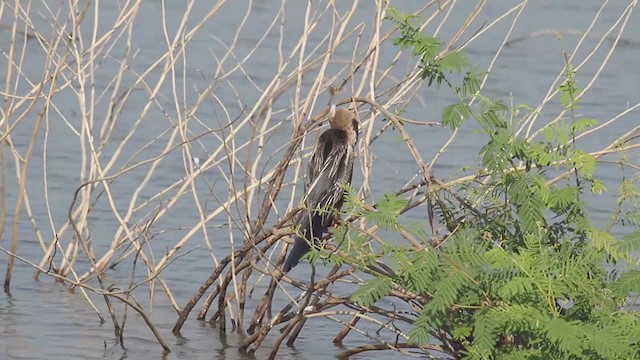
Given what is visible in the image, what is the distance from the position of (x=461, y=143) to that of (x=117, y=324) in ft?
16.9

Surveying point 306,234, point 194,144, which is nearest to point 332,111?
point 306,234

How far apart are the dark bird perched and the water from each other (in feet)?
1.50

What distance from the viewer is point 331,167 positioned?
5.55m

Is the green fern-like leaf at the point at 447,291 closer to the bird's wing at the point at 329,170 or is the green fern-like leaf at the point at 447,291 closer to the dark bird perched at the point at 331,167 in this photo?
the dark bird perched at the point at 331,167

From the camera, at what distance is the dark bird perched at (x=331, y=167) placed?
539cm

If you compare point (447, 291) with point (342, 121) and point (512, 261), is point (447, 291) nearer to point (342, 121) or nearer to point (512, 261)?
point (512, 261)

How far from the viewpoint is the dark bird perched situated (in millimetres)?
5387

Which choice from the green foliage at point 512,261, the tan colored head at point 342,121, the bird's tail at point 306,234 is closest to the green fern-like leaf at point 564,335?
the green foliage at point 512,261

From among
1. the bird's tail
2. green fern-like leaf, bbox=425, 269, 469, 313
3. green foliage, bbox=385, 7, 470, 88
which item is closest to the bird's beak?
the bird's tail

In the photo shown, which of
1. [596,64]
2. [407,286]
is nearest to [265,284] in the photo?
[407,286]

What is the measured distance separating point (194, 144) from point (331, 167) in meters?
4.13

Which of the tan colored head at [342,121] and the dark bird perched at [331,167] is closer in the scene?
the dark bird perched at [331,167]

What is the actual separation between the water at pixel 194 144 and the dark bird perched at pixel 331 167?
46 cm

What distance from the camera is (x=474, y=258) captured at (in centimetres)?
457
